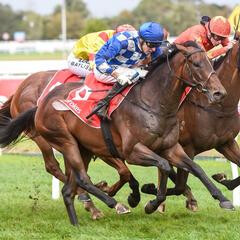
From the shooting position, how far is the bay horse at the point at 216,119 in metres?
6.01

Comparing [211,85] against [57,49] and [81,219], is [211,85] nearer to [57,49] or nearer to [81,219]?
[81,219]

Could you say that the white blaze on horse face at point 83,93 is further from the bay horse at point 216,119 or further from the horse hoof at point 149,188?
the horse hoof at point 149,188

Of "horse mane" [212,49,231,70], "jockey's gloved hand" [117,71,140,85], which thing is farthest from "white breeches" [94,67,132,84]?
"horse mane" [212,49,231,70]

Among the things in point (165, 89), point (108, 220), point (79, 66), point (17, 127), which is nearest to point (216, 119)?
point (165, 89)

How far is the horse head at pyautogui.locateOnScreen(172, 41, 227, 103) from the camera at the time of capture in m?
5.23

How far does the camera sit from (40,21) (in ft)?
286

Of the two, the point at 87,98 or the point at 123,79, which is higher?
the point at 123,79

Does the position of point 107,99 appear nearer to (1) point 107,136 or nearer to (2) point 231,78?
(1) point 107,136

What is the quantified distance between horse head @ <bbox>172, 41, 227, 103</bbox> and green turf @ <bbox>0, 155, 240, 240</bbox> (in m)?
1.11

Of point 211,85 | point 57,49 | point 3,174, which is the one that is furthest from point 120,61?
point 57,49

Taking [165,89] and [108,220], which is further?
[108,220]

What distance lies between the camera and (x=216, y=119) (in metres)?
6.03

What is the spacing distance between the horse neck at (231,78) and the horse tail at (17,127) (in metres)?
1.89

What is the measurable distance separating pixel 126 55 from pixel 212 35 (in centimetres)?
86
